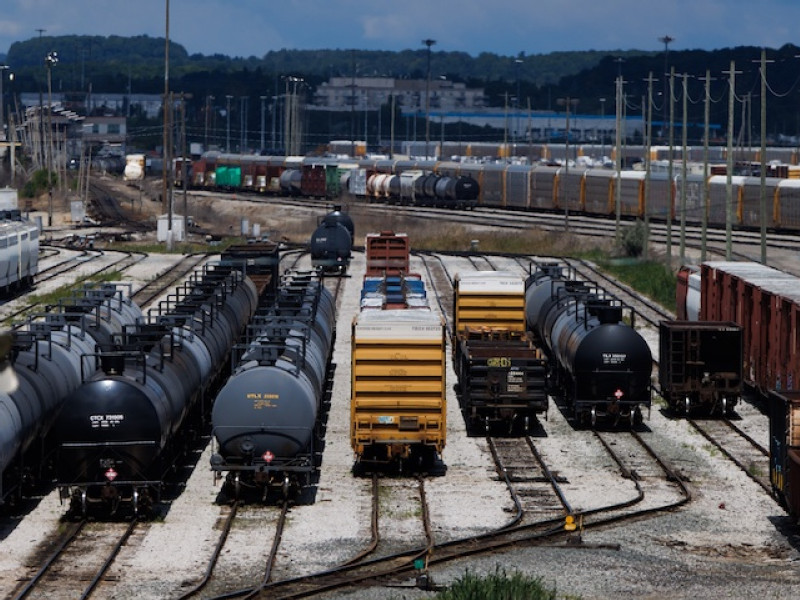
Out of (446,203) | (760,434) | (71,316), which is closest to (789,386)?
(760,434)

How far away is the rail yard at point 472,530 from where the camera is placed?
22578mm

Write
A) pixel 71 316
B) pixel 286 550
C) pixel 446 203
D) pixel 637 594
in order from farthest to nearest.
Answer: pixel 446 203 < pixel 71 316 < pixel 286 550 < pixel 637 594

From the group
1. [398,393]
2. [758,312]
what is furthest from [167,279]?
[398,393]

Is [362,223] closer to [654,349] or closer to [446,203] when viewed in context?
[446,203]

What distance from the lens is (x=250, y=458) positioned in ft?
89.8

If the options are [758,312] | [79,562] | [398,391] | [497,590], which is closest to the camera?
[497,590]

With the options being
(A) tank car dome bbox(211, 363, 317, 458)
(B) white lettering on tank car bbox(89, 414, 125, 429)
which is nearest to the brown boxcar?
(A) tank car dome bbox(211, 363, 317, 458)

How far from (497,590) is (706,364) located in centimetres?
1886

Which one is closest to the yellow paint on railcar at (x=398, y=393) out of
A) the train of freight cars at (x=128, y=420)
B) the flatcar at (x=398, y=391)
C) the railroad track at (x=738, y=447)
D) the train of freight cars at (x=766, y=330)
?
the flatcar at (x=398, y=391)

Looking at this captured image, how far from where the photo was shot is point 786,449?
2567cm

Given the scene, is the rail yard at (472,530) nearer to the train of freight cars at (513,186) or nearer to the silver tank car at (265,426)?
the silver tank car at (265,426)

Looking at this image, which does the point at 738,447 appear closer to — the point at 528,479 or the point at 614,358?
the point at 614,358

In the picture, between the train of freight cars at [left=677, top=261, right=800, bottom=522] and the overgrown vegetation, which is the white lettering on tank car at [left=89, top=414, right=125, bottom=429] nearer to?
the overgrown vegetation

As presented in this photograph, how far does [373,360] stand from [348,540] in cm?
568
